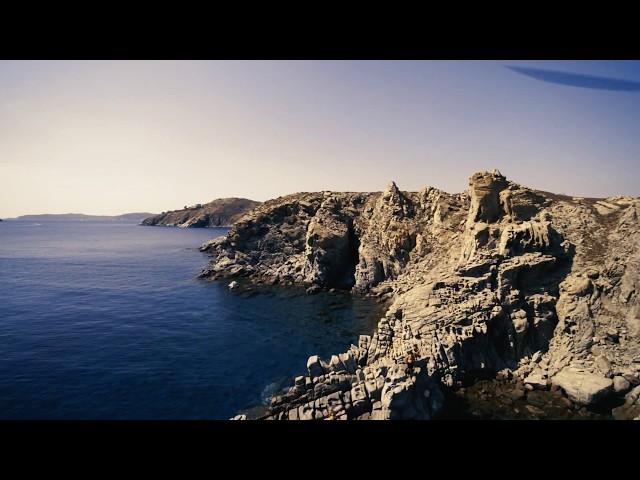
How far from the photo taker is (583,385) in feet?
60.0

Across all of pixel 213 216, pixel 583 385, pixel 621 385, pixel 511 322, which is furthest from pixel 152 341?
pixel 213 216

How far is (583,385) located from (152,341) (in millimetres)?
32200

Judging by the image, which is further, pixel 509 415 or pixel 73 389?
pixel 73 389

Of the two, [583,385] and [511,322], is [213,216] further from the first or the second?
[583,385]

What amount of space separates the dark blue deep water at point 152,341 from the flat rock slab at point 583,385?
15.2 meters

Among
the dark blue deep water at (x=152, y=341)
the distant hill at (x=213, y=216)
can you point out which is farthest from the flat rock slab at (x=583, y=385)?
the distant hill at (x=213, y=216)

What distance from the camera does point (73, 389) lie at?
21.4 m

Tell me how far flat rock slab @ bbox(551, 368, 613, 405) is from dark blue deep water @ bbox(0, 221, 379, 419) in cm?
1522
